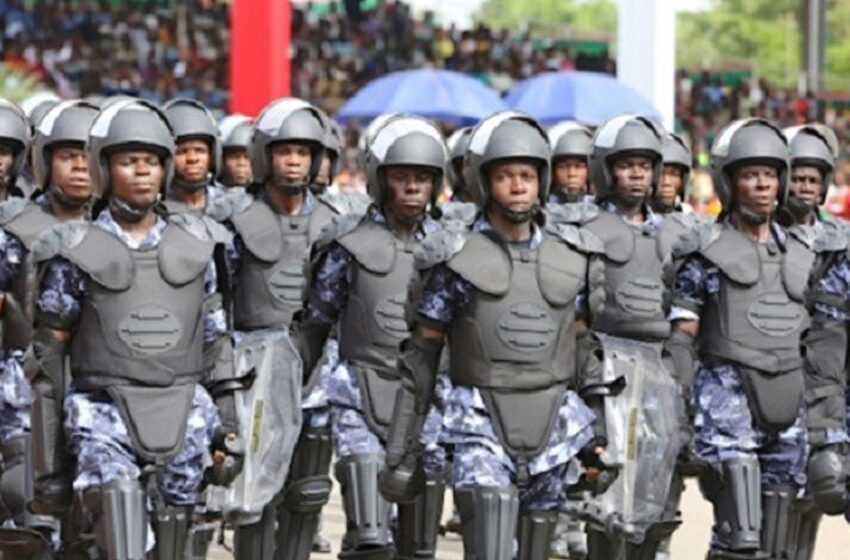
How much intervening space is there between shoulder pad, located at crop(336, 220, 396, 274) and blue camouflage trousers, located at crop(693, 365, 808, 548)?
1502 millimetres

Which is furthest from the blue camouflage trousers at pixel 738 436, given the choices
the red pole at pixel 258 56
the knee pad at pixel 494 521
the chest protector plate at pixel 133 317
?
the red pole at pixel 258 56

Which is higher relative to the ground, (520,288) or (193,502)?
(520,288)

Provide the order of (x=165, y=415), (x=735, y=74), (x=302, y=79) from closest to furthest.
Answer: (x=165, y=415) → (x=302, y=79) → (x=735, y=74)

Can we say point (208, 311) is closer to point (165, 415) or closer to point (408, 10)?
point (165, 415)

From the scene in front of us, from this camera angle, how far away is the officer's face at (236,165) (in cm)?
1477

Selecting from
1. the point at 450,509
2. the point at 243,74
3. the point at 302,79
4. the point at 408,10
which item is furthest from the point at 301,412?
the point at 408,10

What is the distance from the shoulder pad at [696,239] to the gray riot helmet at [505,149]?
111cm

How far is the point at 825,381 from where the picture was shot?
10648mm

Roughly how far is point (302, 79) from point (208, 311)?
28913 millimetres

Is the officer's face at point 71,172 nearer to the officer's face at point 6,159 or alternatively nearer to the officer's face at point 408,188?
the officer's face at point 6,159

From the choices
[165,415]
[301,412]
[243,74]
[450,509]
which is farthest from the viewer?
[243,74]

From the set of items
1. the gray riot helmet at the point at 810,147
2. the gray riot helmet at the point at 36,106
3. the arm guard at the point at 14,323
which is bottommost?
the arm guard at the point at 14,323

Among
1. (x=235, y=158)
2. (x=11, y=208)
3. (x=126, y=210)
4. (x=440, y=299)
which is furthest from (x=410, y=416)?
(x=235, y=158)

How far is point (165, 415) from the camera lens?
Result: 927cm
